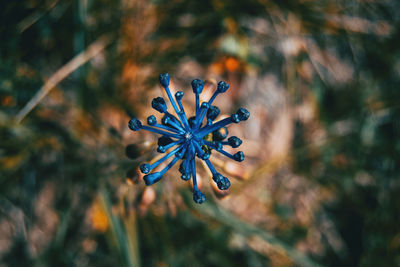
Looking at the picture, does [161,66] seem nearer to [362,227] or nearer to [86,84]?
[86,84]

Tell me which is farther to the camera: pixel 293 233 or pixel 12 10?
pixel 293 233

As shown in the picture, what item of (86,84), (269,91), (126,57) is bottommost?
(86,84)

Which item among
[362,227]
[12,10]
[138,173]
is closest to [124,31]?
[12,10]

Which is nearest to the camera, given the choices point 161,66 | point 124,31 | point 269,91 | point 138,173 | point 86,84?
point 138,173

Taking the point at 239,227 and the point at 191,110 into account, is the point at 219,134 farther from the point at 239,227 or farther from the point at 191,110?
the point at 191,110

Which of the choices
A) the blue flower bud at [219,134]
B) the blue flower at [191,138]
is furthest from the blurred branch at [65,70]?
the blue flower bud at [219,134]

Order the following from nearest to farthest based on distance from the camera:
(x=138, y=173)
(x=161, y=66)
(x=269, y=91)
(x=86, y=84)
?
(x=138, y=173)
(x=86, y=84)
(x=161, y=66)
(x=269, y=91)
